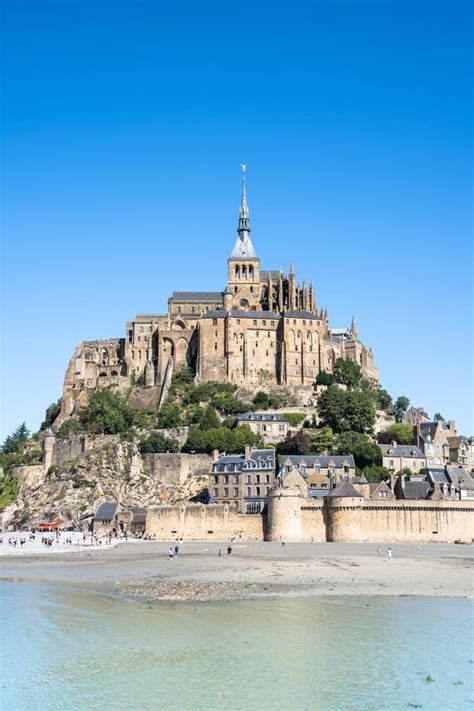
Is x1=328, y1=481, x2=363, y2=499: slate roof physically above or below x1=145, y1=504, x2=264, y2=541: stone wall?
above

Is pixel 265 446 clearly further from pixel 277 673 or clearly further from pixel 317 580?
pixel 277 673

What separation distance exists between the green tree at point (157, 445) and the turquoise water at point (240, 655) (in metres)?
41.0

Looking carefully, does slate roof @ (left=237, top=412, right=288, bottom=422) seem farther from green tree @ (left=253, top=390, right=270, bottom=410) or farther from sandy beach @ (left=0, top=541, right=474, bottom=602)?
sandy beach @ (left=0, top=541, right=474, bottom=602)

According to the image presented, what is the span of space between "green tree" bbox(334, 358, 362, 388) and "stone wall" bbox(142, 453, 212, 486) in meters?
20.0

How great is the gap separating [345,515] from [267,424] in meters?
23.4

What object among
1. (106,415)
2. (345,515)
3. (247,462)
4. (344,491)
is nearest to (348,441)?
(247,462)

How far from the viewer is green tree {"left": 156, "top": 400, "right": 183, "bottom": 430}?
254 ft

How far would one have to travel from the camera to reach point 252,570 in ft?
130

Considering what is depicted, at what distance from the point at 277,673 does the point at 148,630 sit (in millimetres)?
5962

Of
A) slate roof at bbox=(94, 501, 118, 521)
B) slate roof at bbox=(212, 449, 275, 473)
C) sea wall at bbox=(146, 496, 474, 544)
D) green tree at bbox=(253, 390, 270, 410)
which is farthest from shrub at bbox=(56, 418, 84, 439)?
sea wall at bbox=(146, 496, 474, 544)

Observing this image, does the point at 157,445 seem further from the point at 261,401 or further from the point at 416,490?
the point at 416,490

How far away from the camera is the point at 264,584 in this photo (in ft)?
114

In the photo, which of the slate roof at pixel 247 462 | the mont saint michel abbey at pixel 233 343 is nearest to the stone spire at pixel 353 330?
the mont saint michel abbey at pixel 233 343

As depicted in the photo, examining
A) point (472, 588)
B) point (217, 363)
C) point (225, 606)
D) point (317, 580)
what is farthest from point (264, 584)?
point (217, 363)
